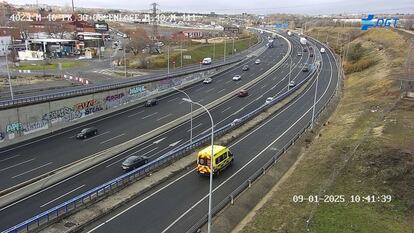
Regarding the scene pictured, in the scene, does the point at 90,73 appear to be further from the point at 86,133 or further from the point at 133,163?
the point at 133,163

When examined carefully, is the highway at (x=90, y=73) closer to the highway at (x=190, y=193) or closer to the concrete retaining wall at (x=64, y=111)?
the concrete retaining wall at (x=64, y=111)

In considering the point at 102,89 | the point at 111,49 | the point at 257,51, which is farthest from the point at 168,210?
the point at 111,49

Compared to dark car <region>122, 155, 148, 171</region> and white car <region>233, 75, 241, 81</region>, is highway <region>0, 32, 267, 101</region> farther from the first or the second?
dark car <region>122, 155, 148, 171</region>

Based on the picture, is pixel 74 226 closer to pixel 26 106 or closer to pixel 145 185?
pixel 145 185

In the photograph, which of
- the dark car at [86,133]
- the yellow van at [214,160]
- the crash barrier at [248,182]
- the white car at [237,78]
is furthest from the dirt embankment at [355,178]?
the white car at [237,78]

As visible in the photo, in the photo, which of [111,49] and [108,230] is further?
[111,49]
